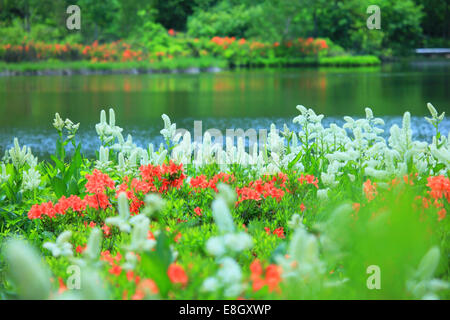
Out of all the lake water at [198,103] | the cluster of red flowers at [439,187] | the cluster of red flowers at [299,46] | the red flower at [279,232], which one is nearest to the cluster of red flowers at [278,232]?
the red flower at [279,232]

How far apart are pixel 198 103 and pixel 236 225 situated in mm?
12720

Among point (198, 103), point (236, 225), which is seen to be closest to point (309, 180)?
point (236, 225)

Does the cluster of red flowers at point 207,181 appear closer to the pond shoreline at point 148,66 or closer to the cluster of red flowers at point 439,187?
the cluster of red flowers at point 439,187

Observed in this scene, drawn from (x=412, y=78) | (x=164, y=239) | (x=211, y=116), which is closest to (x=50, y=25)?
(x=412, y=78)

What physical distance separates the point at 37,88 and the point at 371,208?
18.7 m

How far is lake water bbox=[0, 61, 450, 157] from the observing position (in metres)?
12.1

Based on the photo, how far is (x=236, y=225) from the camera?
3.50 metres

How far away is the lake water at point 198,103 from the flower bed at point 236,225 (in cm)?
496

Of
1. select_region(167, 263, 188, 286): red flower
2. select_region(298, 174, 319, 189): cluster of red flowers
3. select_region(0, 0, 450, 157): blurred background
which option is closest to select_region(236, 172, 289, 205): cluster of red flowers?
select_region(298, 174, 319, 189): cluster of red flowers

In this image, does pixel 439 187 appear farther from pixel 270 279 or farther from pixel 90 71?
pixel 90 71

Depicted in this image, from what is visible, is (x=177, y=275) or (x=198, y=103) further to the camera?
(x=198, y=103)
